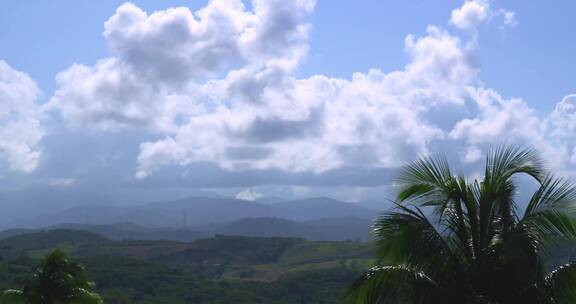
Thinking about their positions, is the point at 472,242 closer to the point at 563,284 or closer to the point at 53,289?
the point at 563,284

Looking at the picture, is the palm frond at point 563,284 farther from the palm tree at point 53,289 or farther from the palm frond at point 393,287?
the palm tree at point 53,289

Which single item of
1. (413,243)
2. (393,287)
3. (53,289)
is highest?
(413,243)

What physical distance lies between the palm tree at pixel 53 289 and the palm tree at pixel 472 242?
20618mm

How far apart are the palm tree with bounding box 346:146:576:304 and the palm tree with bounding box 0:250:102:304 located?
812 inches

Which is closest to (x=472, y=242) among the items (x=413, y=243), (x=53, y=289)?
(x=413, y=243)

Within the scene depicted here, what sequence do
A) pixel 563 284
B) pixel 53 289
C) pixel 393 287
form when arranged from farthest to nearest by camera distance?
pixel 53 289 → pixel 393 287 → pixel 563 284

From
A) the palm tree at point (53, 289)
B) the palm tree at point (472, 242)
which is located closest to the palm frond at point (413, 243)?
the palm tree at point (472, 242)

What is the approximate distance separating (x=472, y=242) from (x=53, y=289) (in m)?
22.6

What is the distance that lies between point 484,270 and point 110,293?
165 m

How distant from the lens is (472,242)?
13.1 m

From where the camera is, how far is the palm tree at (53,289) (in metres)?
30.2

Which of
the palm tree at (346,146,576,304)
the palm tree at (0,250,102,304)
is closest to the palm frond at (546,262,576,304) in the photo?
the palm tree at (346,146,576,304)

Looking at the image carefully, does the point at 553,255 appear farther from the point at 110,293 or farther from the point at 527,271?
the point at 110,293

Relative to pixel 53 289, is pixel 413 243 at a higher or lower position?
higher
